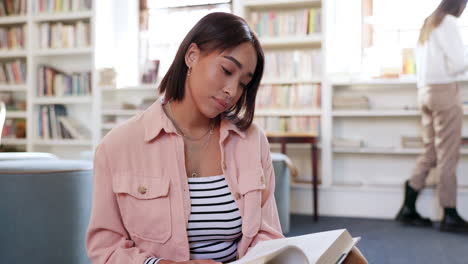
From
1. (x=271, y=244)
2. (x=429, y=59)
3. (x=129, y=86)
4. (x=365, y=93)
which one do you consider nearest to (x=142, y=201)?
(x=271, y=244)

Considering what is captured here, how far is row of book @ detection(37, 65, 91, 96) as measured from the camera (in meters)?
4.65

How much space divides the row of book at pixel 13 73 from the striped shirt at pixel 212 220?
14.4ft

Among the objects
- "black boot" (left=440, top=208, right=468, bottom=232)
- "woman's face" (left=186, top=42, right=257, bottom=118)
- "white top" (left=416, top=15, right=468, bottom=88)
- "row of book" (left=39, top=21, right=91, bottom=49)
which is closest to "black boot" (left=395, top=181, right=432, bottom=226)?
"black boot" (left=440, top=208, right=468, bottom=232)

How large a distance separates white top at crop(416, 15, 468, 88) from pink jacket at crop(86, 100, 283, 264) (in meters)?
2.75

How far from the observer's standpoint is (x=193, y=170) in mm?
1049

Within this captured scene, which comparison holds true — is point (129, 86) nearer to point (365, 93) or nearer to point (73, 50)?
point (73, 50)

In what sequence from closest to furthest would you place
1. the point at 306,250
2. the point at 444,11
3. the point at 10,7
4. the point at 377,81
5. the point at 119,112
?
the point at 306,250 < the point at 444,11 < the point at 377,81 < the point at 119,112 < the point at 10,7

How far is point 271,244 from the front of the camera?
2.67ft

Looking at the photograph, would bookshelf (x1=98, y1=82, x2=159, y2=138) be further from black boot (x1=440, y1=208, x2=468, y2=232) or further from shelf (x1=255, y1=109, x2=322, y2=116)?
black boot (x1=440, y1=208, x2=468, y2=232)

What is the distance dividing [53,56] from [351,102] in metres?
3.12

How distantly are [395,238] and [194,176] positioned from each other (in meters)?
2.43

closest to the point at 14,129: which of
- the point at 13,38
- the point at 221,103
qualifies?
the point at 13,38

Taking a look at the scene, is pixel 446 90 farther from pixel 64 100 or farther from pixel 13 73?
pixel 13 73

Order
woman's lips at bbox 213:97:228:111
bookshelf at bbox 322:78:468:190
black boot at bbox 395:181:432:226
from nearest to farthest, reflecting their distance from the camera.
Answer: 1. woman's lips at bbox 213:97:228:111
2. black boot at bbox 395:181:432:226
3. bookshelf at bbox 322:78:468:190
